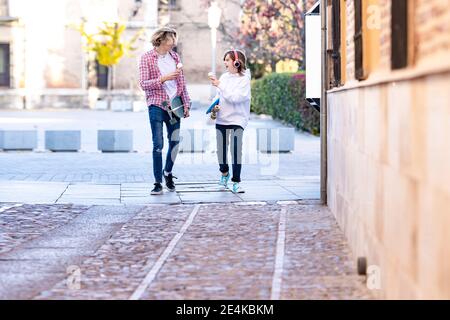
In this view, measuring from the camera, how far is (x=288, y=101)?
1238 inches

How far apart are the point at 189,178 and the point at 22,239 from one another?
645cm

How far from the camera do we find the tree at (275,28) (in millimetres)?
33812

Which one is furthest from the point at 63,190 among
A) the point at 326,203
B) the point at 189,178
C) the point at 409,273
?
the point at 409,273

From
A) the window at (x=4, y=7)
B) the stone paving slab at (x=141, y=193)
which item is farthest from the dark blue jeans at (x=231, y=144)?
the window at (x=4, y=7)

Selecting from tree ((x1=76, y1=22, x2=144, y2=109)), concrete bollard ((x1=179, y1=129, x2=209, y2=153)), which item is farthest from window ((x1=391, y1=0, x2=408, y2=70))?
tree ((x1=76, y1=22, x2=144, y2=109))

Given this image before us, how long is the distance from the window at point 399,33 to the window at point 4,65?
53.0m

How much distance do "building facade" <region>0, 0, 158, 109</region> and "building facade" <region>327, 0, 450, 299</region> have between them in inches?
1951

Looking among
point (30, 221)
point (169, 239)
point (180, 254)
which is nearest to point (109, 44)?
point (30, 221)

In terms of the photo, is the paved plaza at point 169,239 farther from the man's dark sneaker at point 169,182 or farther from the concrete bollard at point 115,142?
the concrete bollard at point 115,142

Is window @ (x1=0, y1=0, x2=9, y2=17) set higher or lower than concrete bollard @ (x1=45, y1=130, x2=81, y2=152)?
higher

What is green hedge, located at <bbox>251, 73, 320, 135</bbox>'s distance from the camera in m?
28.4

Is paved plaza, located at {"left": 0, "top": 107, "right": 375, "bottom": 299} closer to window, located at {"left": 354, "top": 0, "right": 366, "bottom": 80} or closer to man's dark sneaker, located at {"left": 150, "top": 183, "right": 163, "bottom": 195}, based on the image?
man's dark sneaker, located at {"left": 150, "top": 183, "right": 163, "bottom": 195}

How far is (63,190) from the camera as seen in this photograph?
13742mm

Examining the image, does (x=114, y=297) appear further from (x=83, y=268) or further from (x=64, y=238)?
(x=64, y=238)
